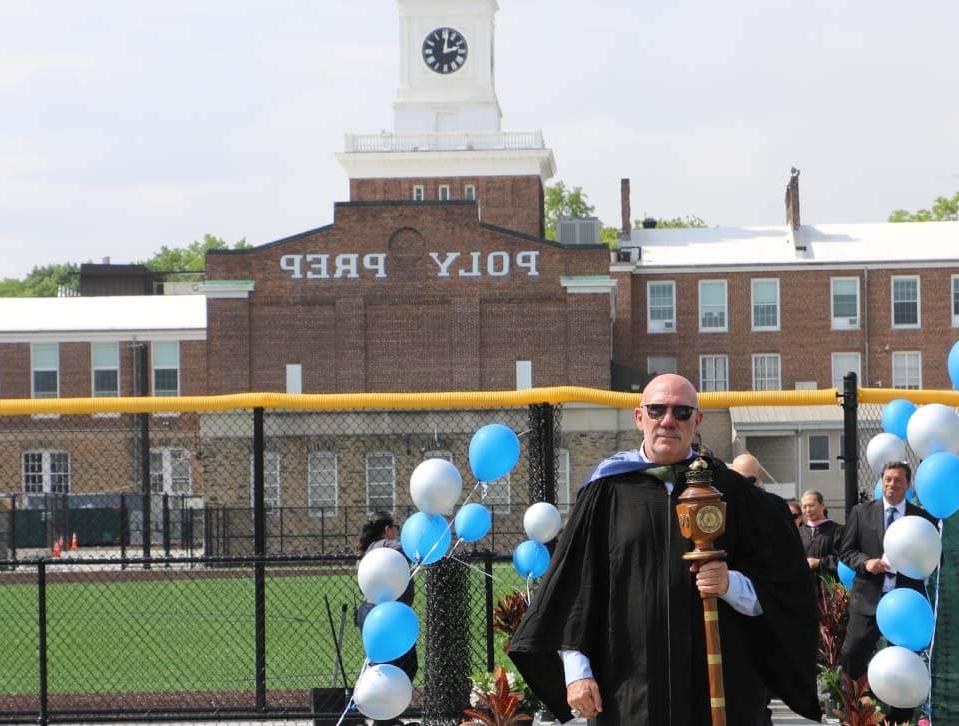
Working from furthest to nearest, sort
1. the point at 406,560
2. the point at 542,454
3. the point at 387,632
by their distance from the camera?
the point at 542,454 < the point at 406,560 < the point at 387,632

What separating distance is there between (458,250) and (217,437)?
1189 cm

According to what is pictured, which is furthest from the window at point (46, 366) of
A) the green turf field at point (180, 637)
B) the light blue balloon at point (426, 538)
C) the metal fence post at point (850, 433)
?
the light blue balloon at point (426, 538)

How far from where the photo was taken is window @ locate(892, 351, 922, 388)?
65438mm

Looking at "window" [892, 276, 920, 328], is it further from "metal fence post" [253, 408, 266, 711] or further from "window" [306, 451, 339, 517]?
"metal fence post" [253, 408, 266, 711]

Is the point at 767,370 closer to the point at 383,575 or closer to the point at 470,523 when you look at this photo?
the point at 470,523

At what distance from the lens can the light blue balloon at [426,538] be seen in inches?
396

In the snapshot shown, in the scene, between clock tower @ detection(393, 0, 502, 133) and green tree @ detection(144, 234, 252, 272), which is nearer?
clock tower @ detection(393, 0, 502, 133)

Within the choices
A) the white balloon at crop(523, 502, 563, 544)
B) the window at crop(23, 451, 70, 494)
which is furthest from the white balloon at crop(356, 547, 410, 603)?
the window at crop(23, 451, 70, 494)

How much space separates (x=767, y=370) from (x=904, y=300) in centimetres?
600

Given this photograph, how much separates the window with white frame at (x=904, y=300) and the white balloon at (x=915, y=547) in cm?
5769

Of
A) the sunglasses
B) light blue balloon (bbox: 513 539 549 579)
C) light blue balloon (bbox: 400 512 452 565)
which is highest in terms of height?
the sunglasses

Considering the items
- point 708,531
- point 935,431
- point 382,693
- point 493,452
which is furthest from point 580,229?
point 708,531

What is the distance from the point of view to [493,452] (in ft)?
34.5

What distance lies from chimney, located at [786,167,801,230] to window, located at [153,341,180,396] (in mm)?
25409
